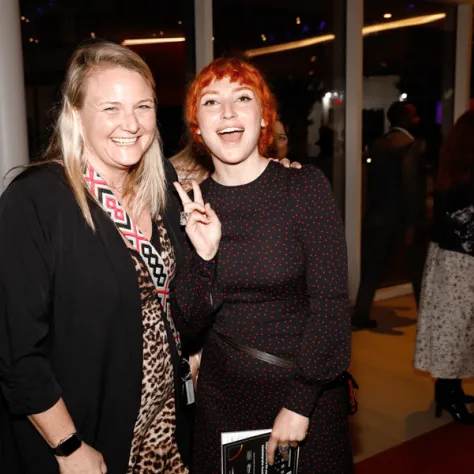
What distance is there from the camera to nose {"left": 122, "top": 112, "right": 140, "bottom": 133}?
163cm

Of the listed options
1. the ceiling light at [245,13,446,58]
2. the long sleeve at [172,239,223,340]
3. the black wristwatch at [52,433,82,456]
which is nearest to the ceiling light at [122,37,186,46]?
the ceiling light at [245,13,446,58]

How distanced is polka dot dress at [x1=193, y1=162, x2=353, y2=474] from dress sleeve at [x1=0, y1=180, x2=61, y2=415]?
489 millimetres

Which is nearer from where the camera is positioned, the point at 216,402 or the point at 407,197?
the point at 216,402

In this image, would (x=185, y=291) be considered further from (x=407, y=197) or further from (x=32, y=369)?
(x=407, y=197)

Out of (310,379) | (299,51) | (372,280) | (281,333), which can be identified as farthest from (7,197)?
(299,51)

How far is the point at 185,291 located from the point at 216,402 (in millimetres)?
350

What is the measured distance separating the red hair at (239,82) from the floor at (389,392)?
2010 mm

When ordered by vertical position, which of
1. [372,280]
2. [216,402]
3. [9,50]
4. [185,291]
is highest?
[9,50]

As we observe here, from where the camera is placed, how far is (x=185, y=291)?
170 centimetres

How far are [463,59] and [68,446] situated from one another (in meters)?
6.74

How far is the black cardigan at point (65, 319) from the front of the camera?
4.73 feet

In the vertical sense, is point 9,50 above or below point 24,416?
above

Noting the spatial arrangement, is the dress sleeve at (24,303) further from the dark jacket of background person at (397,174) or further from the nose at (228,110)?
the dark jacket of background person at (397,174)

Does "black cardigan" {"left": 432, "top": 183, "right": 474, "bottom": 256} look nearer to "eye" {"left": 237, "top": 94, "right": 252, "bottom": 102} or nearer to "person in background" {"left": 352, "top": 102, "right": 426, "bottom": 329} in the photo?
"person in background" {"left": 352, "top": 102, "right": 426, "bottom": 329}
